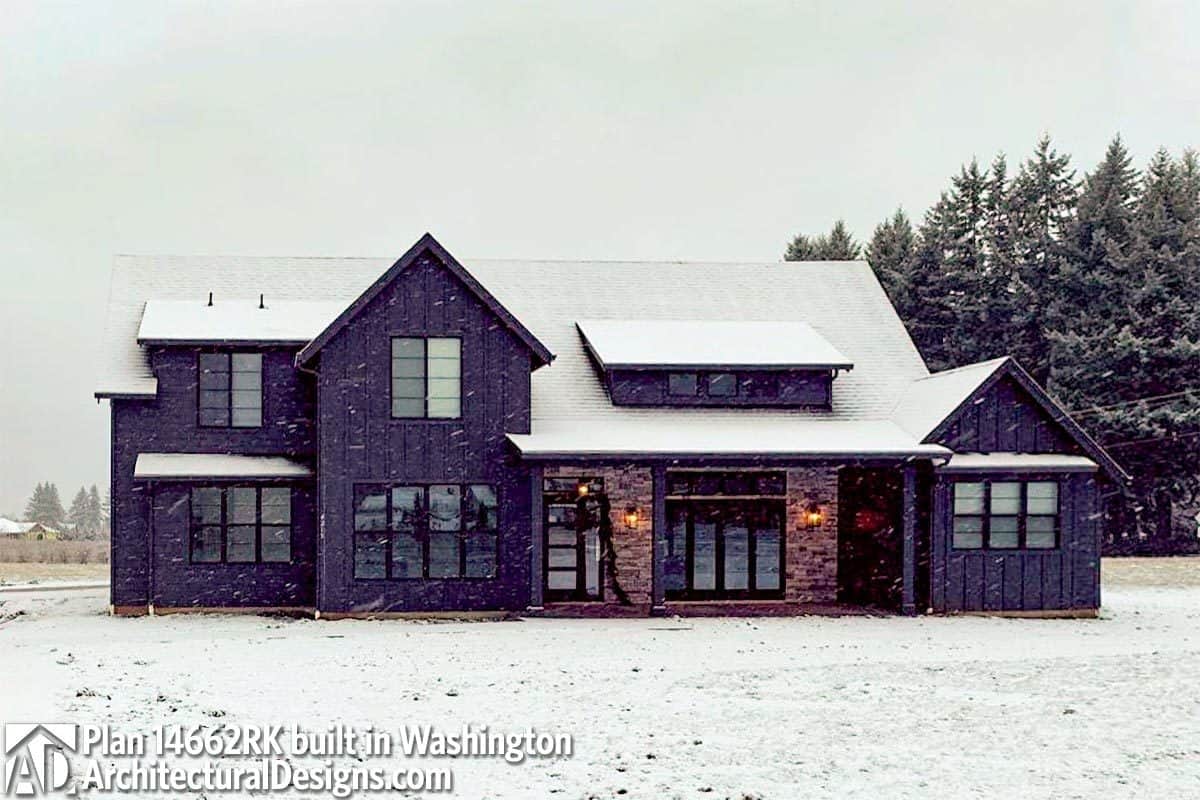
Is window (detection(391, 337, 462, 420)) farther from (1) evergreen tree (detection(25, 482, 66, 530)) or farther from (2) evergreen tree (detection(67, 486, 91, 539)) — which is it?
(2) evergreen tree (detection(67, 486, 91, 539))

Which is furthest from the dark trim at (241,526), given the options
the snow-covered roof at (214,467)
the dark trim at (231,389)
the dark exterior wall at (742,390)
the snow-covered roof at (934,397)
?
the snow-covered roof at (934,397)

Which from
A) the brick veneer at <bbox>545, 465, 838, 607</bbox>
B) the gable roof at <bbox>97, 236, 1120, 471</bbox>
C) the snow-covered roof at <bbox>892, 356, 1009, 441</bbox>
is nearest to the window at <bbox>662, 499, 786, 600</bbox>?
Result: the brick veneer at <bbox>545, 465, 838, 607</bbox>

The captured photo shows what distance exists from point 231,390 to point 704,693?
13627mm

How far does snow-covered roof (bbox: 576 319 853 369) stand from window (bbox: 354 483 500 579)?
3.86 metres

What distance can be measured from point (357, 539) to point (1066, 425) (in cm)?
1290

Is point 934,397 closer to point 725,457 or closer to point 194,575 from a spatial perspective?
point 725,457

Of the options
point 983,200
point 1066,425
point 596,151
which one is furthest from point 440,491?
point 596,151

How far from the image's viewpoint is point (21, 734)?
39.2 feet

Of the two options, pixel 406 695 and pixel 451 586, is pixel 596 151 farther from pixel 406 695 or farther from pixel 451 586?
pixel 406 695

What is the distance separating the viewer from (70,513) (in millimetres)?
129375

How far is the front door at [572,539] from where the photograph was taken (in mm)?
26484

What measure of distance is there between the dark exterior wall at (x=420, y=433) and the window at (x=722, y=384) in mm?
4050

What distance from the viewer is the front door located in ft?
86.9

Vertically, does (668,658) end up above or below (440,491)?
below
